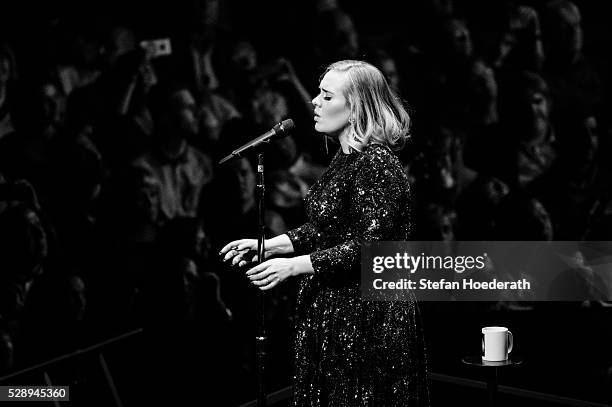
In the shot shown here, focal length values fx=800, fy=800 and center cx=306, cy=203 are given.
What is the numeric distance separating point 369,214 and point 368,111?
294mm

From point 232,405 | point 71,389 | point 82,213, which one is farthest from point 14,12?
point 232,405

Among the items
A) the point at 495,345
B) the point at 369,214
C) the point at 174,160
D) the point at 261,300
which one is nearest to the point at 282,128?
the point at 369,214

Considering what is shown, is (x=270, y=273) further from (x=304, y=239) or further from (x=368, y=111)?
(x=368, y=111)

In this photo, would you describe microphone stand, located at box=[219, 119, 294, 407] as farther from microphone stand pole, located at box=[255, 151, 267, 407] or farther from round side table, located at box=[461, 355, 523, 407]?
round side table, located at box=[461, 355, 523, 407]

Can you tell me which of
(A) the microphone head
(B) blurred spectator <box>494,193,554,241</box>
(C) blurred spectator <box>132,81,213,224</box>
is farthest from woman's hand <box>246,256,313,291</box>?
(B) blurred spectator <box>494,193,554,241</box>

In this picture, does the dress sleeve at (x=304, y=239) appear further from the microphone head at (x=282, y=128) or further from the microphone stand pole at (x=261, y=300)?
the microphone head at (x=282, y=128)

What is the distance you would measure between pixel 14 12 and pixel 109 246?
3.59 feet

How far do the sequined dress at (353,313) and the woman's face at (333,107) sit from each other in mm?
90

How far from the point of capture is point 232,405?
3.65m

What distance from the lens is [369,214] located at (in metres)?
1.99

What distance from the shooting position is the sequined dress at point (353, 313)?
79.0 inches

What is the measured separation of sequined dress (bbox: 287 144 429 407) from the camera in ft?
6.59

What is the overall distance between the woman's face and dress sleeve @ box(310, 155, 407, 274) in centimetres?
16

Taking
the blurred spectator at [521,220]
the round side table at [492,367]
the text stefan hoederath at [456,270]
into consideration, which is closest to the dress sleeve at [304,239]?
the round side table at [492,367]
